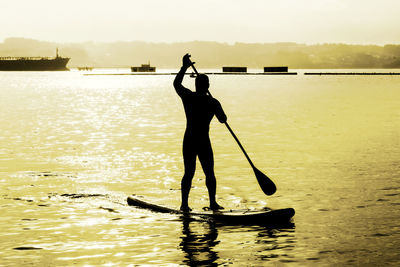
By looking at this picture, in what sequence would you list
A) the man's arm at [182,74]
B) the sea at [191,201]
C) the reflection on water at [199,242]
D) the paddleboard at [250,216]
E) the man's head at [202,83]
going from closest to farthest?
1. the reflection on water at [199,242]
2. the sea at [191,201]
3. the man's arm at [182,74]
4. the man's head at [202,83]
5. the paddleboard at [250,216]

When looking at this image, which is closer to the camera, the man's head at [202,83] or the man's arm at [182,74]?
the man's arm at [182,74]

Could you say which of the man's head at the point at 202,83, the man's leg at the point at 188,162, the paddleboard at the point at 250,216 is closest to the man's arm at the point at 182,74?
the man's head at the point at 202,83

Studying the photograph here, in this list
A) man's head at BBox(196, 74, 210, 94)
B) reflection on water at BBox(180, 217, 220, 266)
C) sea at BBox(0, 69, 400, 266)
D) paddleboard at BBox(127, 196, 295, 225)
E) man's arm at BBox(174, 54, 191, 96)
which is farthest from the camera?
paddleboard at BBox(127, 196, 295, 225)

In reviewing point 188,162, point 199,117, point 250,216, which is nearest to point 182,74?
point 199,117

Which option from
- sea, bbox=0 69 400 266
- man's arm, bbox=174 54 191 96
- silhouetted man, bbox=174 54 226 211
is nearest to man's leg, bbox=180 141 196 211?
silhouetted man, bbox=174 54 226 211

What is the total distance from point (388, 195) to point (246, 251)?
610cm

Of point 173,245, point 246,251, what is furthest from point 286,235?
point 173,245

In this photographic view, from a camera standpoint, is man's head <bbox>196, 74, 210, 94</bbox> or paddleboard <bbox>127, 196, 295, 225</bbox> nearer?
man's head <bbox>196, 74, 210, 94</bbox>

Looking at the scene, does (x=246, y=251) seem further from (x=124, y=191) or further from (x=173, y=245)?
(x=124, y=191)

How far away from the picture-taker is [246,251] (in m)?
10.2

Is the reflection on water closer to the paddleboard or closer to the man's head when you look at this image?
the paddleboard

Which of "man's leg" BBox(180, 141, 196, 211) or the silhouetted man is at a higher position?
the silhouetted man

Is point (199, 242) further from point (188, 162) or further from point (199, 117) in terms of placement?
point (199, 117)

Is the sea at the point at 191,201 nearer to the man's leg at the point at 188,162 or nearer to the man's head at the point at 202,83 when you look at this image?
the man's leg at the point at 188,162
